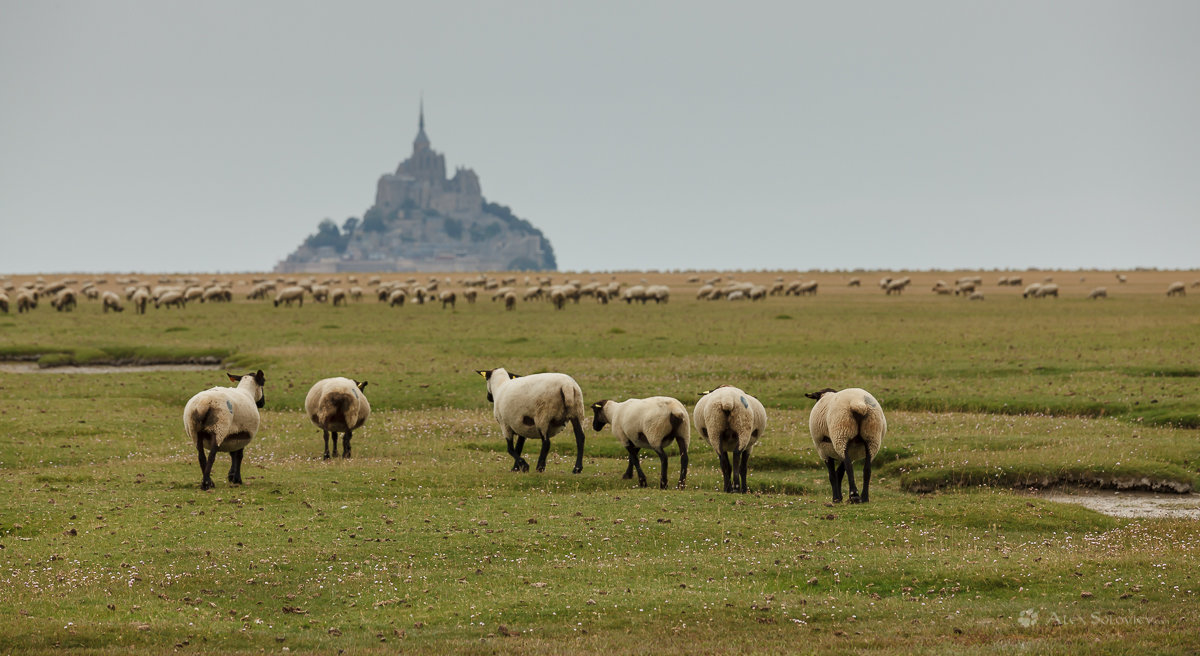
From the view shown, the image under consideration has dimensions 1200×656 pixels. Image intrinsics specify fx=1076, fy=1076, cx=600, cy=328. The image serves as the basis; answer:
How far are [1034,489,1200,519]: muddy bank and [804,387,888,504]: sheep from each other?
4.62 m

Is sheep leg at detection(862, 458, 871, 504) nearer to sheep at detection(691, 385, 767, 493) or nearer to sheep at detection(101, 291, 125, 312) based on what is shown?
sheep at detection(691, 385, 767, 493)

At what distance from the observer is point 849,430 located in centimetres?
1969

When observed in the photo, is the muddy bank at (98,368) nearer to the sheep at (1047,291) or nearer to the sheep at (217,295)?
the sheep at (217,295)

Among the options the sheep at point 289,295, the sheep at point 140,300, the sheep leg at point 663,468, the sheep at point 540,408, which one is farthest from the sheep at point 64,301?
the sheep leg at point 663,468

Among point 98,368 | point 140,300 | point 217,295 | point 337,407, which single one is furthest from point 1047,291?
point 337,407

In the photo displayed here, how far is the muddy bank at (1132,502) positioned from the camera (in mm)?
21359

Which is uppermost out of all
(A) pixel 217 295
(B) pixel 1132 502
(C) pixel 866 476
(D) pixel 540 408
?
(A) pixel 217 295

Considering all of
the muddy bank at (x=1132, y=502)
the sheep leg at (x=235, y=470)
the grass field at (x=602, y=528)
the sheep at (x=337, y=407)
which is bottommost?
the muddy bank at (x=1132, y=502)

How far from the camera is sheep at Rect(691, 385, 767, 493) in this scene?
2147 centimetres

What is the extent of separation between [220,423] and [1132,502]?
61.7 feet

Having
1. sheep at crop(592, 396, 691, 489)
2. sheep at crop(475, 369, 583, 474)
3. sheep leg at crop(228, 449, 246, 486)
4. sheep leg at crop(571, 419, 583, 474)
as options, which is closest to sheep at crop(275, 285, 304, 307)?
sheep at crop(475, 369, 583, 474)

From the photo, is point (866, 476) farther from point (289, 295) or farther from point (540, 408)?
point (289, 295)

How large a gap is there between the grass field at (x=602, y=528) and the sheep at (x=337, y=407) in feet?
3.14

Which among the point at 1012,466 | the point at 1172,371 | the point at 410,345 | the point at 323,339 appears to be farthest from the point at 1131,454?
the point at 323,339
